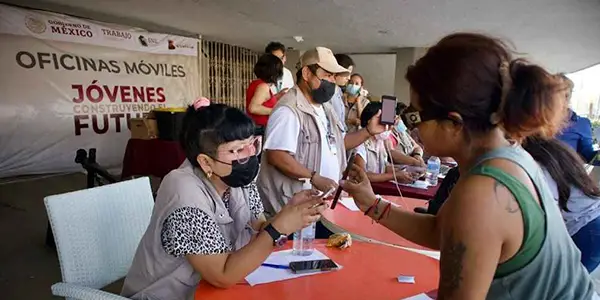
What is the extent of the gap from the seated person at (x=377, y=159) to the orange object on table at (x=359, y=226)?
67cm

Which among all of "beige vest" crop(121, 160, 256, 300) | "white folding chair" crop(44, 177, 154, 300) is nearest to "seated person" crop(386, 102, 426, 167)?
"white folding chair" crop(44, 177, 154, 300)

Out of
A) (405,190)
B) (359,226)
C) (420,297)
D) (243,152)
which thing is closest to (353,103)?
(405,190)

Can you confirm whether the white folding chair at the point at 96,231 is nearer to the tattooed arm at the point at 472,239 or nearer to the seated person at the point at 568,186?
the tattooed arm at the point at 472,239

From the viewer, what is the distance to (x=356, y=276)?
1293 mm

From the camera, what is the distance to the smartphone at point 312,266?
130 cm

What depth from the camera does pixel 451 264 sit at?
735 mm

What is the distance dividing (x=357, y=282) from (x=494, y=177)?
0.66m

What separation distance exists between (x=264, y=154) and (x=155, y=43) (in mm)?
4954

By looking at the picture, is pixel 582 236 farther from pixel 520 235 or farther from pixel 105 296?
pixel 105 296

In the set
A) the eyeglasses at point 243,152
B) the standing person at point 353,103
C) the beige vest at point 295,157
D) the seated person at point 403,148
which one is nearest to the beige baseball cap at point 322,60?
the beige vest at point 295,157

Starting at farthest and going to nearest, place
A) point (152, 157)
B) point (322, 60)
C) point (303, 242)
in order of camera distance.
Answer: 1. point (152, 157)
2. point (322, 60)
3. point (303, 242)

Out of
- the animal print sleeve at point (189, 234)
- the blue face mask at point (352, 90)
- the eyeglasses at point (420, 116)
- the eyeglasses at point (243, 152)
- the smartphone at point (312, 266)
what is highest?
the blue face mask at point (352, 90)

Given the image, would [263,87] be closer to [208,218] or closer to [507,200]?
[208,218]

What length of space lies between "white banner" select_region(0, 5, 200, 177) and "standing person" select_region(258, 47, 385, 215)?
4.03 m
